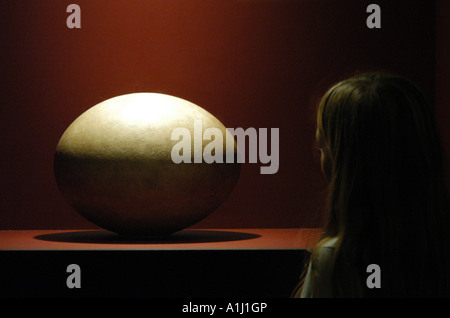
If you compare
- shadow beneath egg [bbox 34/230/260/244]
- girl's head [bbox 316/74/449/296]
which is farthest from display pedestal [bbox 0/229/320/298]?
girl's head [bbox 316/74/449/296]

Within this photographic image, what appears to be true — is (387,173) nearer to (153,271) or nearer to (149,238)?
(153,271)

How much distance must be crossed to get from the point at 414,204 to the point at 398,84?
23 centimetres

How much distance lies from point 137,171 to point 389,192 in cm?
124

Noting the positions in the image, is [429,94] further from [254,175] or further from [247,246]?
[247,246]

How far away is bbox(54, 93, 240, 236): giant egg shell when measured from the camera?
2.38 m

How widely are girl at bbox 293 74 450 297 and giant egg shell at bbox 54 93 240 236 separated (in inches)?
44.2

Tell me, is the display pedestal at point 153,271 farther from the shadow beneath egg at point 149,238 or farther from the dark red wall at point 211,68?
the dark red wall at point 211,68

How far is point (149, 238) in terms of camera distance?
2551 millimetres

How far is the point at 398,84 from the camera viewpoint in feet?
4.33

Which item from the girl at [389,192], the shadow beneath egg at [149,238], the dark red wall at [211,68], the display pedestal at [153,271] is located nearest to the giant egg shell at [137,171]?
the shadow beneath egg at [149,238]

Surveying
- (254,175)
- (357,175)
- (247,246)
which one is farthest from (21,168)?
(357,175)

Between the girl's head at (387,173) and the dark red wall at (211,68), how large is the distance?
1.73m

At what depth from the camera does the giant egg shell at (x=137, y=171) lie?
2377mm

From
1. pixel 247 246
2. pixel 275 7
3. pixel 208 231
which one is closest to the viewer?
pixel 247 246
